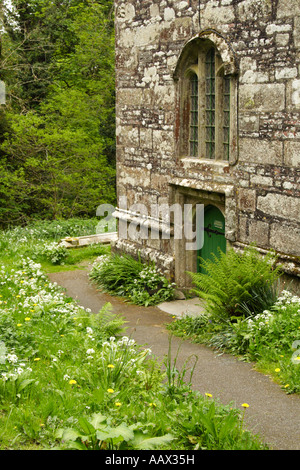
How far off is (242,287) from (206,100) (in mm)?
3583

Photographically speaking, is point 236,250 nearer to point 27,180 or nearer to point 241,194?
point 241,194

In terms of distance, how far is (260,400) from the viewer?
5562 mm

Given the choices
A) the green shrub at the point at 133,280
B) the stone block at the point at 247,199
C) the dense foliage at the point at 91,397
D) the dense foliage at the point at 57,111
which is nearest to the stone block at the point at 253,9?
the stone block at the point at 247,199

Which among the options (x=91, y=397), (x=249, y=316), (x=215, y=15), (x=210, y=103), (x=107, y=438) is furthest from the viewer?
(x=210, y=103)

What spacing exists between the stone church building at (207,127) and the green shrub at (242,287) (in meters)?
0.37

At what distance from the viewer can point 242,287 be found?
304 inches

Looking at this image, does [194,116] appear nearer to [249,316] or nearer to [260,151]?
[260,151]

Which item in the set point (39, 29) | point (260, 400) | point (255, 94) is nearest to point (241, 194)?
point (255, 94)

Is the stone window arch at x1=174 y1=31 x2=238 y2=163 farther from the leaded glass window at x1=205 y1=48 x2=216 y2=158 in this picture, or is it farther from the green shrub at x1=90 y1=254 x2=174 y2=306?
the green shrub at x1=90 y1=254 x2=174 y2=306

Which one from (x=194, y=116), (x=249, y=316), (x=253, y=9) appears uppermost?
(x=253, y=9)

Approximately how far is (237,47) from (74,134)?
1125 cm

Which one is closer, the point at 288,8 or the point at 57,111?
the point at 288,8

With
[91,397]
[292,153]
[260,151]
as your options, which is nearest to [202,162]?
[260,151]
